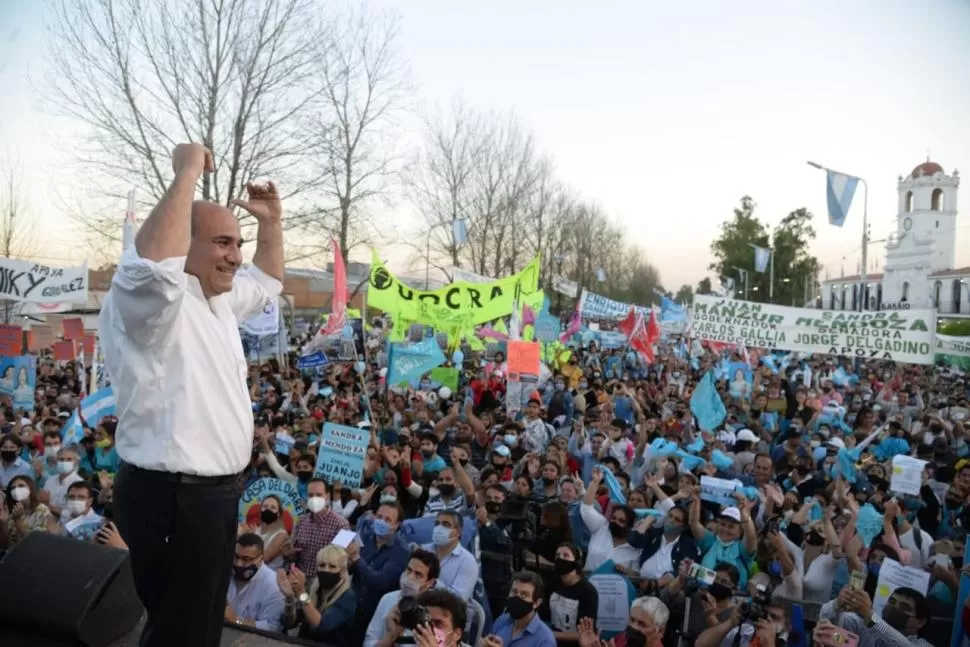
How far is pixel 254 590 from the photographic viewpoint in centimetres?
472

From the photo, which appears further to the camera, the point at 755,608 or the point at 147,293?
the point at 755,608

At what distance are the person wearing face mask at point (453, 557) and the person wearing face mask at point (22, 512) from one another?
3.37 m

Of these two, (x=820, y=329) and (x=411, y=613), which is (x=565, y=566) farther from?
(x=820, y=329)

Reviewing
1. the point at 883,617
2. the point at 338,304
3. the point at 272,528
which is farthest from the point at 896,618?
the point at 338,304

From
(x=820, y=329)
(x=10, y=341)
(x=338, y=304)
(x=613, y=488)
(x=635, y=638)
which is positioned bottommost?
(x=635, y=638)

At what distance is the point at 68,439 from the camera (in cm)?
848

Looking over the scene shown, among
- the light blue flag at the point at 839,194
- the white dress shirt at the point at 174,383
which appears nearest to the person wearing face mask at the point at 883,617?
the white dress shirt at the point at 174,383

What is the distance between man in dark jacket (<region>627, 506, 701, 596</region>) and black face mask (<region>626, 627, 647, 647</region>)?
1.08 metres

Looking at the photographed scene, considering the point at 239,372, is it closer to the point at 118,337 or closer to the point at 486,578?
the point at 118,337

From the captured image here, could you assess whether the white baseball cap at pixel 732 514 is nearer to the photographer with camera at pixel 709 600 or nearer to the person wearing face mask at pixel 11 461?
the photographer with camera at pixel 709 600

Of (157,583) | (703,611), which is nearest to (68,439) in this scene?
(703,611)

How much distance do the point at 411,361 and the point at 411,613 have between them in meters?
7.34

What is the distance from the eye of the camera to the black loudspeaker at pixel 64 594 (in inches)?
104

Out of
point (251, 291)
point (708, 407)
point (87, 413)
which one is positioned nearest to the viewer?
point (251, 291)
